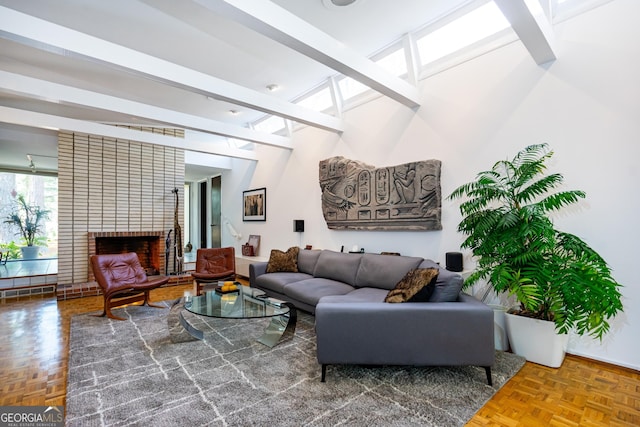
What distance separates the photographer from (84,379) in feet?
7.52

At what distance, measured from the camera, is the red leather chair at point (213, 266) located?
4688 mm

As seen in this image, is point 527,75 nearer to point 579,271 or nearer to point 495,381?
point 579,271

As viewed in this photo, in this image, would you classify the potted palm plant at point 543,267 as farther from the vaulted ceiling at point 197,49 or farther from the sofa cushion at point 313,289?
the sofa cushion at point 313,289

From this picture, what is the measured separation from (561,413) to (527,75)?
9.55ft

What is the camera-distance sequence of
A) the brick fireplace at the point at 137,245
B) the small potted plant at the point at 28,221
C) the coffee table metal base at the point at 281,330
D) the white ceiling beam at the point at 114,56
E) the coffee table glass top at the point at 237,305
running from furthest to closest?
the small potted plant at the point at 28,221
the brick fireplace at the point at 137,245
the coffee table metal base at the point at 281,330
the coffee table glass top at the point at 237,305
the white ceiling beam at the point at 114,56

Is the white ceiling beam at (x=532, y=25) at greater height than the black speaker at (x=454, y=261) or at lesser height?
greater

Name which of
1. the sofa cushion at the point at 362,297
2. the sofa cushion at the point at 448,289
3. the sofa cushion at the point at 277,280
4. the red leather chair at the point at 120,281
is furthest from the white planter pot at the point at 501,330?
the red leather chair at the point at 120,281

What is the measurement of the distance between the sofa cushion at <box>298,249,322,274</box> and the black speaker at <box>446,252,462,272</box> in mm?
1924

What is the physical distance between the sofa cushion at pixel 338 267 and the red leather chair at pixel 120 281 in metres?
2.28

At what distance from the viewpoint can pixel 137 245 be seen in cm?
639

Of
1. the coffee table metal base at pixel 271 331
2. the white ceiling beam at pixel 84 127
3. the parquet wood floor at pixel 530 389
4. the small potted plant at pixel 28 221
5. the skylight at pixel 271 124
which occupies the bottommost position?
the parquet wood floor at pixel 530 389

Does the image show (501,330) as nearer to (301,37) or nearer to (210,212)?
(301,37)

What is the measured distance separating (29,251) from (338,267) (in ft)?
28.8

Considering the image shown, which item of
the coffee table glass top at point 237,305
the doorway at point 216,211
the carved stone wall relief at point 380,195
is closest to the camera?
the coffee table glass top at point 237,305
